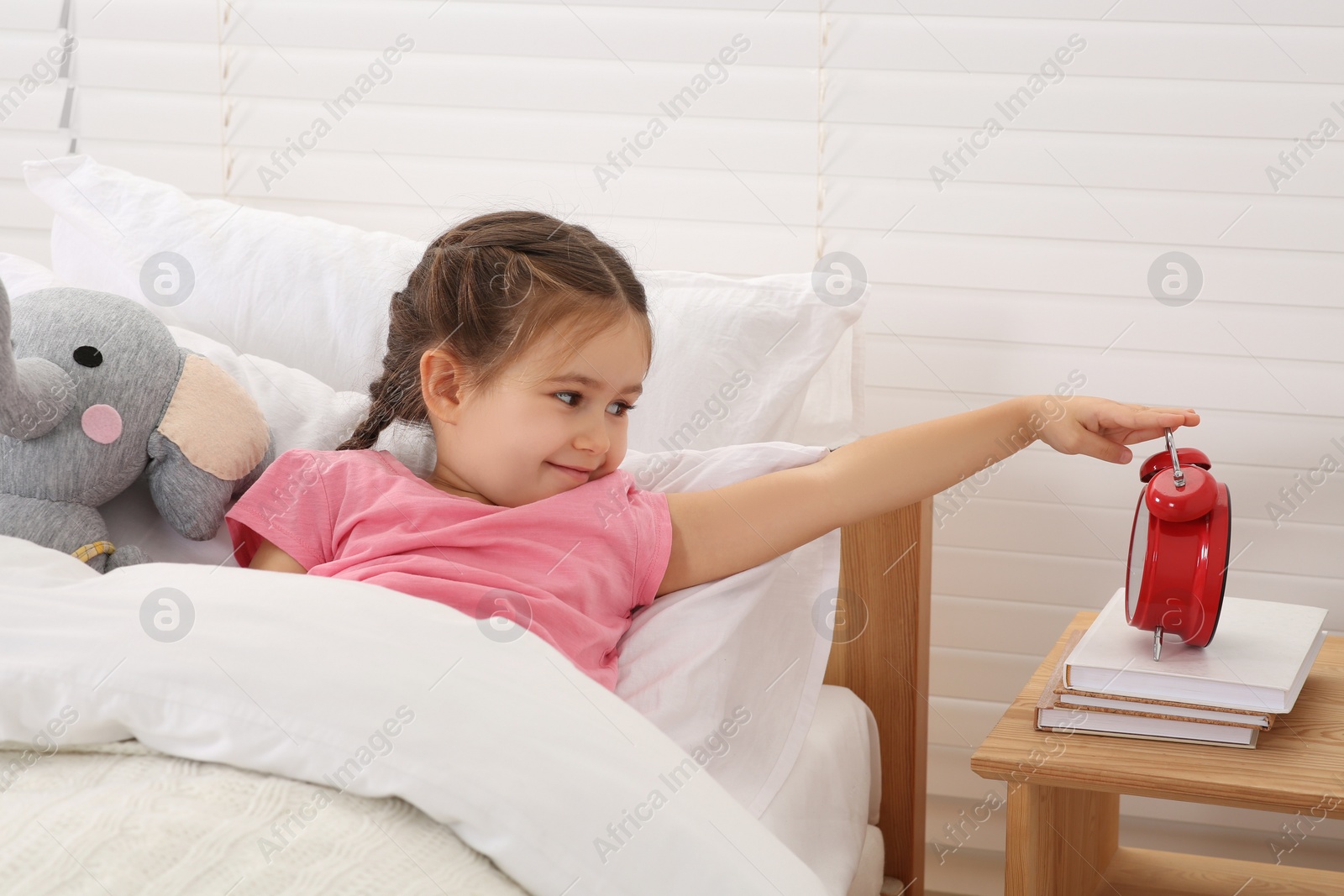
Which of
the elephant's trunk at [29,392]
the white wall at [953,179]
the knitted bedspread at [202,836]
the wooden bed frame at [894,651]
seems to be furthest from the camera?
the white wall at [953,179]

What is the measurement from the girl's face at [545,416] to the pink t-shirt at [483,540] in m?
0.02

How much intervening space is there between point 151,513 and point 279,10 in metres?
0.85

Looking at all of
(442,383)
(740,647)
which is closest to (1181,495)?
(740,647)

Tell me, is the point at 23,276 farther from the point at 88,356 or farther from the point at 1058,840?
the point at 1058,840

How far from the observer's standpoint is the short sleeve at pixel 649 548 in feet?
3.12

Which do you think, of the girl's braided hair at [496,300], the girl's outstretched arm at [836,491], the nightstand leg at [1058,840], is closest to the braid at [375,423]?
the girl's braided hair at [496,300]

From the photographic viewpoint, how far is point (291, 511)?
37.1 inches

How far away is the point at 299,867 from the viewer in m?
0.57

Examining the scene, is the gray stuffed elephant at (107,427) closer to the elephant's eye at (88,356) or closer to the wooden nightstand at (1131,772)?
the elephant's eye at (88,356)

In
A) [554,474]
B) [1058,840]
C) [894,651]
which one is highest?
[554,474]

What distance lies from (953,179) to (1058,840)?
79 centimetres

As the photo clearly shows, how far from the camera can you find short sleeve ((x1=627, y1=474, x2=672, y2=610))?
0.95 m

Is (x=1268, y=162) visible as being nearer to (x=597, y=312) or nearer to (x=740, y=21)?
(x=740, y=21)

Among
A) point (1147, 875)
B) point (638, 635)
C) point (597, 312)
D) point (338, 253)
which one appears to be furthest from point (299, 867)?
point (1147, 875)
